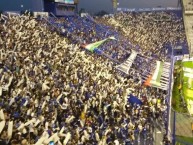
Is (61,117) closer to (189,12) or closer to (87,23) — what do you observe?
(87,23)

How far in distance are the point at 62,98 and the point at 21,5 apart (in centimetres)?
2500

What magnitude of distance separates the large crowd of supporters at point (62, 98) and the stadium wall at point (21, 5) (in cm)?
777

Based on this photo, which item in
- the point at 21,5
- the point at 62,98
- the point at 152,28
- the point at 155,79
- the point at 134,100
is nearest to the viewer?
the point at 62,98

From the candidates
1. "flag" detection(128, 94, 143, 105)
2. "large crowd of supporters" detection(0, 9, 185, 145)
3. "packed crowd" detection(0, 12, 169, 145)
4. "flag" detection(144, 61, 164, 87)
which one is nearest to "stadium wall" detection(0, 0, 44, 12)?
"large crowd of supporters" detection(0, 9, 185, 145)

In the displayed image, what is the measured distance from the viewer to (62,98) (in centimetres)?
1566

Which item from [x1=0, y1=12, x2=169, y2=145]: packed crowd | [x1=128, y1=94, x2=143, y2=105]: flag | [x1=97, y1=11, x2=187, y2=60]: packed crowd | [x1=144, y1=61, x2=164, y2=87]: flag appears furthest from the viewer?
[x1=97, y1=11, x2=187, y2=60]: packed crowd

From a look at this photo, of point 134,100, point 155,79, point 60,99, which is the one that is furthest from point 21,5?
point 60,99

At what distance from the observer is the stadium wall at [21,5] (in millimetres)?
36781

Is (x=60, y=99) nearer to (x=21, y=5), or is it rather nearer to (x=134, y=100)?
(x=134, y=100)

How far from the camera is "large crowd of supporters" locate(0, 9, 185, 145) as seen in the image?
38.7 ft

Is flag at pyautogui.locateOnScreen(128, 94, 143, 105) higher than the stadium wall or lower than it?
lower

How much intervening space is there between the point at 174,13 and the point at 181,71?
28.6 meters

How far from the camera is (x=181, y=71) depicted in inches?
1629

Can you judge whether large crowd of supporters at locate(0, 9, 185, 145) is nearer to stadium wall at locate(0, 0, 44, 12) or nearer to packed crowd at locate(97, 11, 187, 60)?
stadium wall at locate(0, 0, 44, 12)
